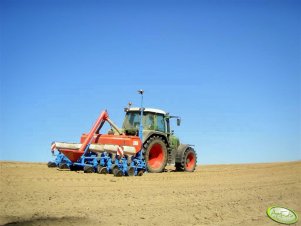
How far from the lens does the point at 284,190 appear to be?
10953 millimetres

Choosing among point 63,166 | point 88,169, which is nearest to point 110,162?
point 88,169

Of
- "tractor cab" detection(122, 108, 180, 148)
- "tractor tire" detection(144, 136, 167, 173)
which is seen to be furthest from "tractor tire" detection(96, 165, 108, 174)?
"tractor cab" detection(122, 108, 180, 148)

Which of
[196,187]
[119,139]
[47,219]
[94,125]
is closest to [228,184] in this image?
[196,187]

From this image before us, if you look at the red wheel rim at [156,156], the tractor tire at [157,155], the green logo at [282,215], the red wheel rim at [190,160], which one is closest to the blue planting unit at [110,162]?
the tractor tire at [157,155]

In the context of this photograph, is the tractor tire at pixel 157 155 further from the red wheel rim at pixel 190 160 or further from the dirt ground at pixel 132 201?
the dirt ground at pixel 132 201

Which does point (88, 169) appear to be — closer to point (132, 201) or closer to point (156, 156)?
point (156, 156)

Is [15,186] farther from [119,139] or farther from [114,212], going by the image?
[119,139]

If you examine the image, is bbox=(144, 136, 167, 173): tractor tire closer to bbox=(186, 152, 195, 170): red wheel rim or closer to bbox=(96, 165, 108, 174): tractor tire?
bbox=(186, 152, 195, 170): red wheel rim

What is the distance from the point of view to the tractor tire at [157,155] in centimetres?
1466

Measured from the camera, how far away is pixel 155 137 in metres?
14.7

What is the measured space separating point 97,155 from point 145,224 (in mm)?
7225

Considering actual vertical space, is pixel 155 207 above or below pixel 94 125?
below

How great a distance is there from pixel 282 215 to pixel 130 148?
6.10m

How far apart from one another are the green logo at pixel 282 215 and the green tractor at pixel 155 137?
628 cm
